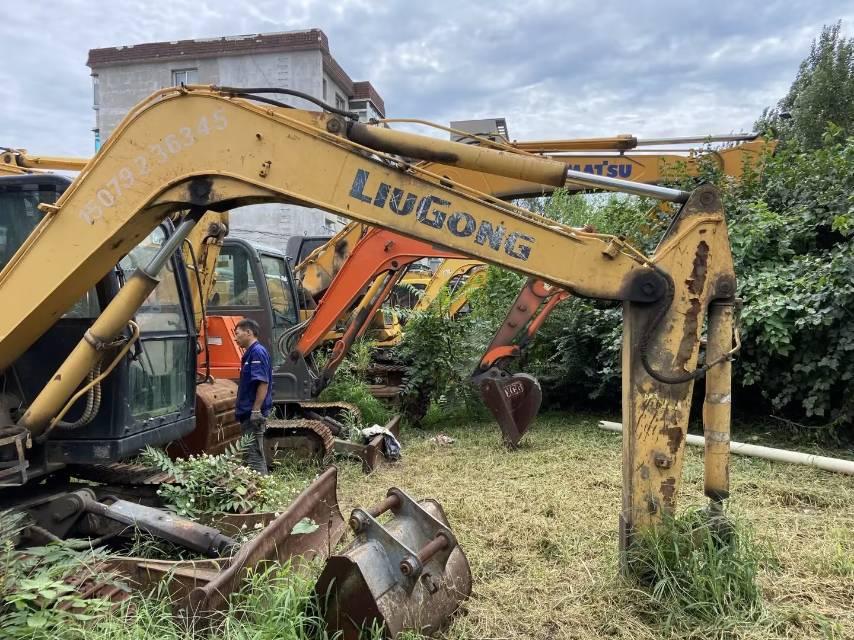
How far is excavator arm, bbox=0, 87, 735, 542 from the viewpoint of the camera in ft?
10.0

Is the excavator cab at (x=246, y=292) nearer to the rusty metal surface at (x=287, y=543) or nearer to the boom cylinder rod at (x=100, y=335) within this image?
the boom cylinder rod at (x=100, y=335)

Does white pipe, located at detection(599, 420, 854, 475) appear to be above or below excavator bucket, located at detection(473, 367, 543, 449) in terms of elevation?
below

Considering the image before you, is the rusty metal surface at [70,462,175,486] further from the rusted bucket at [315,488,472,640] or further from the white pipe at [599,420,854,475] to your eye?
the white pipe at [599,420,854,475]

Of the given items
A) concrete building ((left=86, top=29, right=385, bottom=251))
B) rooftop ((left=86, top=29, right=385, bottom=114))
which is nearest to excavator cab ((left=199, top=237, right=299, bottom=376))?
concrete building ((left=86, top=29, right=385, bottom=251))

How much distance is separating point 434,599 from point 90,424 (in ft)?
7.59

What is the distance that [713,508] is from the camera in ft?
10.6

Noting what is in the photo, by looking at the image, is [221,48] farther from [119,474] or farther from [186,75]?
[119,474]

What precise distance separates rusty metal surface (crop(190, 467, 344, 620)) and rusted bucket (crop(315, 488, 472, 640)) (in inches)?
16.4

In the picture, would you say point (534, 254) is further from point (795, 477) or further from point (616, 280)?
point (795, 477)

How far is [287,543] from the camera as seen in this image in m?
3.39

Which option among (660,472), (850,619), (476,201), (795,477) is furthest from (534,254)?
(795,477)

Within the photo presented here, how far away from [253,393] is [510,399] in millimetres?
3037

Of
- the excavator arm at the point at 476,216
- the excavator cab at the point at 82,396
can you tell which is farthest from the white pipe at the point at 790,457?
the excavator cab at the point at 82,396

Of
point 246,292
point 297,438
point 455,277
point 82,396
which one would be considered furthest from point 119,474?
point 455,277
